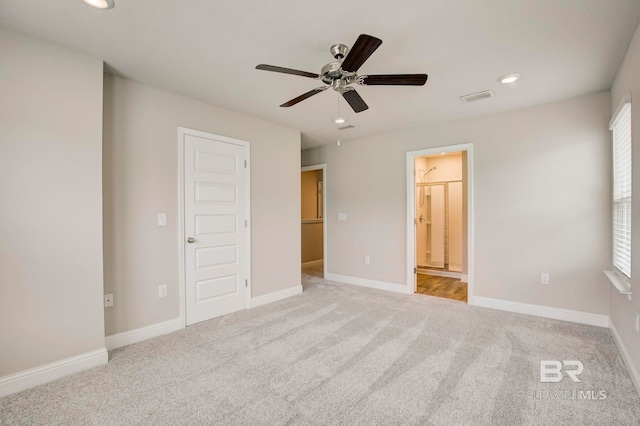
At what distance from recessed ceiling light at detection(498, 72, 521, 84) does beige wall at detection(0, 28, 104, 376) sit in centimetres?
345

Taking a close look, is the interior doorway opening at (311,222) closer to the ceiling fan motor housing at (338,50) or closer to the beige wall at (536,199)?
the beige wall at (536,199)

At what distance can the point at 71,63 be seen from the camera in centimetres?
229

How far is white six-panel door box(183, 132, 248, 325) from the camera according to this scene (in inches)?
128

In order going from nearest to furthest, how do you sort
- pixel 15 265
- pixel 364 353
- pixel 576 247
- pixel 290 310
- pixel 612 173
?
pixel 15 265, pixel 364 353, pixel 612 173, pixel 576 247, pixel 290 310

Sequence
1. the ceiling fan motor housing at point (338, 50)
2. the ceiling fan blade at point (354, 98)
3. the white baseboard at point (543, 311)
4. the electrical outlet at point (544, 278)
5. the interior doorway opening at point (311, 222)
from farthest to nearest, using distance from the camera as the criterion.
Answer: the interior doorway opening at point (311, 222)
the electrical outlet at point (544, 278)
the white baseboard at point (543, 311)
the ceiling fan blade at point (354, 98)
the ceiling fan motor housing at point (338, 50)

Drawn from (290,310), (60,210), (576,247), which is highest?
(60,210)

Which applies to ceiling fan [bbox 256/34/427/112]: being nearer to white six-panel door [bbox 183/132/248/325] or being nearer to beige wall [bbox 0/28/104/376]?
beige wall [bbox 0/28/104/376]

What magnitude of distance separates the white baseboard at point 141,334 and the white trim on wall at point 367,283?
9.03 feet

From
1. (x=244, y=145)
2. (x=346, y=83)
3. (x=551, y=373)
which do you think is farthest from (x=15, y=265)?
(x=551, y=373)

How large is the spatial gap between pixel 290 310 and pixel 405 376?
1803 millimetres

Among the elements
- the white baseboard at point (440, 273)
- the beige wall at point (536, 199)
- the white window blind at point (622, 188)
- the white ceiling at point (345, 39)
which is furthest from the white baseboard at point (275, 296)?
the white window blind at point (622, 188)

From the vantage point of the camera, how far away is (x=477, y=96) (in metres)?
3.14

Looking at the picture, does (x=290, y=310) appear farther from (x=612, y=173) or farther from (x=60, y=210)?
(x=612, y=173)

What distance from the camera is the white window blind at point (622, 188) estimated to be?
8.05 ft
